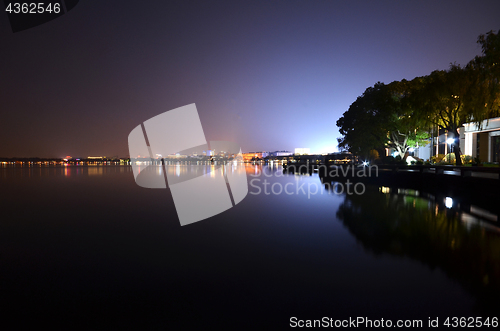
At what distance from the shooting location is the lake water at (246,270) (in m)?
3.97

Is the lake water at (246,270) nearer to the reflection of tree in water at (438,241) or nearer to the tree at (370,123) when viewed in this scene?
the reflection of tree in water at (438,241)

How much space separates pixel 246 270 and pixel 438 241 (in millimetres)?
4823

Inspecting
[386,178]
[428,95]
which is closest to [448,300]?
[428,95]

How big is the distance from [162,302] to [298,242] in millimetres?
3967

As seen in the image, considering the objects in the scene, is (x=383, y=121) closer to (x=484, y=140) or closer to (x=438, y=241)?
(x=484, y=140)

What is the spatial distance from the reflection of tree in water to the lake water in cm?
3

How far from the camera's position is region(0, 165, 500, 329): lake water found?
3969 millimetres

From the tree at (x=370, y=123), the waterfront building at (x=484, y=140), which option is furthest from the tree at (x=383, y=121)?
the waterfront building at (x=484, y=140)

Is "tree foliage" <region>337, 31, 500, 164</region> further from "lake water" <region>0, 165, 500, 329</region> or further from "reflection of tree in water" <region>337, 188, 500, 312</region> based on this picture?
"lake water" <region>0, 165, 500, 329</region>

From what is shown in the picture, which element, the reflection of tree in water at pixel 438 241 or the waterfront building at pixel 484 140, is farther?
the waterfront building at pixel 484 140

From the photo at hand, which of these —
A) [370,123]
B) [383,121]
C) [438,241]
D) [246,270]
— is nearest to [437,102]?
[383,121]

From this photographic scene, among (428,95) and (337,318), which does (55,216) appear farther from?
(428,95)

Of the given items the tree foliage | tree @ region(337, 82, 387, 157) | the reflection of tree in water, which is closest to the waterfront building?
the tree foliage

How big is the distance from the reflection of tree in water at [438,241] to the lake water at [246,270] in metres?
0.03
